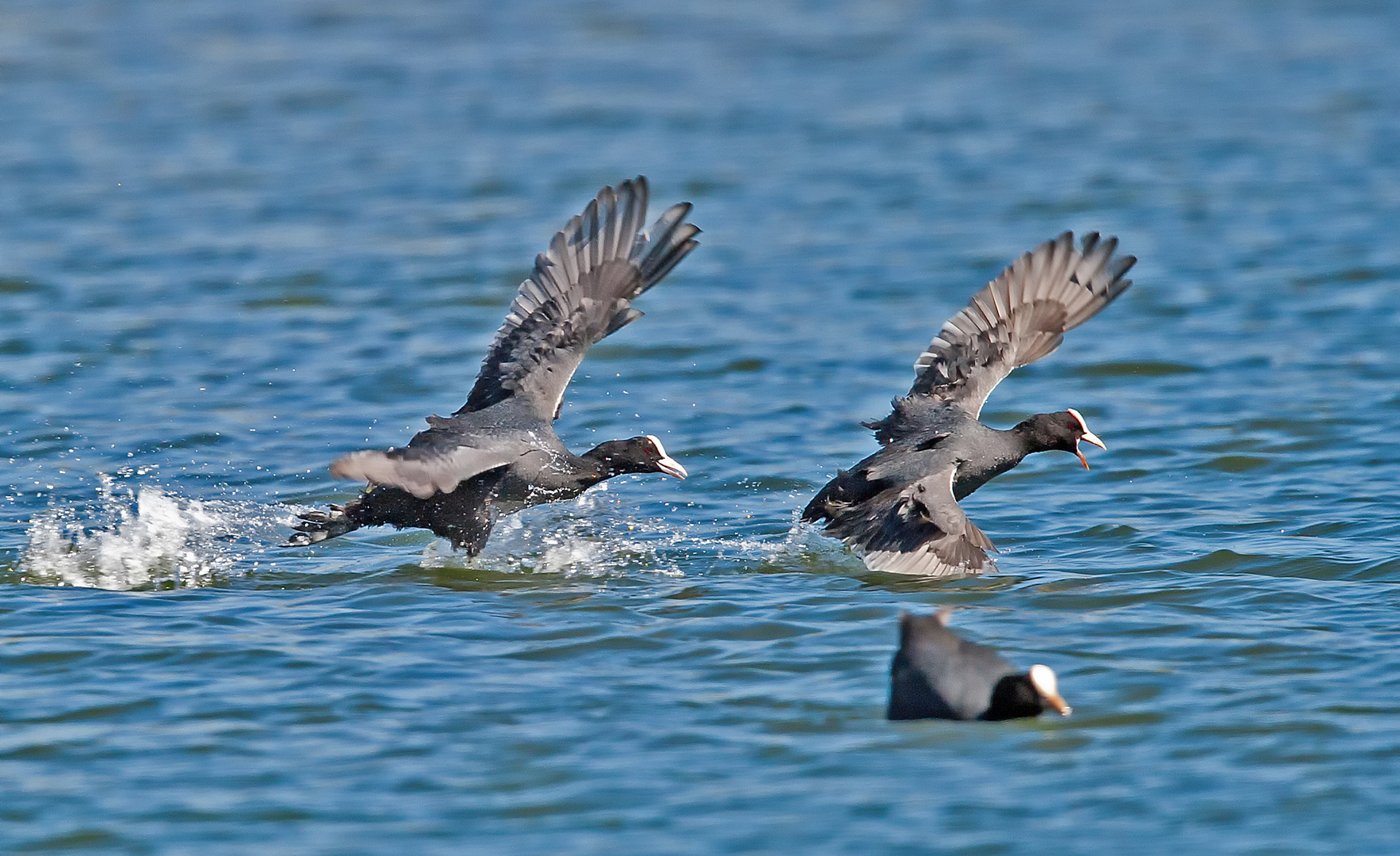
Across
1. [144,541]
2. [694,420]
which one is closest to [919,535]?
[694,420]

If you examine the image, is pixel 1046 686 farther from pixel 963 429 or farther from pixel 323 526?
pixel 323 526

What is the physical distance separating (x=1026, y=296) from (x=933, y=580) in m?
1.93

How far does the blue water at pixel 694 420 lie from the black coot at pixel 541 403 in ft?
1.24

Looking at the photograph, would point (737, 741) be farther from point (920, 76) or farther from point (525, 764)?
point (920, 76)

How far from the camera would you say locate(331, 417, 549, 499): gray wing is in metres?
7.52

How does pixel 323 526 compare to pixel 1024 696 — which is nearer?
pixel 1024 696

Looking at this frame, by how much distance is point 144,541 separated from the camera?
363 inches

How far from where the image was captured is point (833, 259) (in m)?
15.4

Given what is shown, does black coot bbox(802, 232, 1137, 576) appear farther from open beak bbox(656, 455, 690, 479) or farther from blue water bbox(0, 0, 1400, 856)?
open beak bbox(656, 455, 690, 479)

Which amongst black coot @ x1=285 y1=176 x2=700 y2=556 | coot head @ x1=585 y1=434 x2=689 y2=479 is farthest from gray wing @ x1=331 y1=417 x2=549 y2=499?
coot head @ x1=585 y1=434 x2=689 y2=479

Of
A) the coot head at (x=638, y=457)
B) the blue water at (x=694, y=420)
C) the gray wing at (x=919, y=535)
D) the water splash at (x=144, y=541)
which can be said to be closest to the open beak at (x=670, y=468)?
the coot head at (x=638, y=457)

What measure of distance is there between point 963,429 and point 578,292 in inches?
83.2

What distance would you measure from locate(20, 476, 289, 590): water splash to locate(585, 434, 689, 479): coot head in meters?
1.81

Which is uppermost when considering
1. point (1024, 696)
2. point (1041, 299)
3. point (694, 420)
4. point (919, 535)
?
point (1041, 299)
